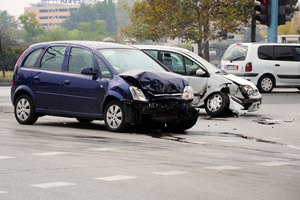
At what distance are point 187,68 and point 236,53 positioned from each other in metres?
9.50

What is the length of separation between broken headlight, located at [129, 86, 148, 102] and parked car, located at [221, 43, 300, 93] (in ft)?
44.7

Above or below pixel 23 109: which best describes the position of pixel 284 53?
above

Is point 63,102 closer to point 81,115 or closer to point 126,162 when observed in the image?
point 81,115

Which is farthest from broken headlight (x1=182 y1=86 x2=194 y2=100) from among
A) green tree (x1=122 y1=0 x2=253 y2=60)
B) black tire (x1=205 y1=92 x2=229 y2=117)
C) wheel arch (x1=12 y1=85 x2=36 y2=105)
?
green tree (x1=122 y1=0 x2=253 y2=60)

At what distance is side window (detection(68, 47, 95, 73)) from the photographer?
1271cm

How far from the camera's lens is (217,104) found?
1595cm

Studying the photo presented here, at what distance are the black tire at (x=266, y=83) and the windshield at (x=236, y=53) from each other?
1176 millimetres

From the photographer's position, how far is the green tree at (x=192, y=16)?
174 ft

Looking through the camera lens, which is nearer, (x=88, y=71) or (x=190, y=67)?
(x=88, y=71)

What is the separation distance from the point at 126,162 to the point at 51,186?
6.07 feet

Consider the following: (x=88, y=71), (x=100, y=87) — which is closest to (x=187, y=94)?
(x=100, y=87)

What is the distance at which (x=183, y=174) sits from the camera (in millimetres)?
7703

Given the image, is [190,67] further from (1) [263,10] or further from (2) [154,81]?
(1) [263,10]

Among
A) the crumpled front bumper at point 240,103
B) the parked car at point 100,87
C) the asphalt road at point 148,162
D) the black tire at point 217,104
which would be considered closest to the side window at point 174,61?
the black tire at point 217,104
